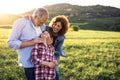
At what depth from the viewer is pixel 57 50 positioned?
6.57 m

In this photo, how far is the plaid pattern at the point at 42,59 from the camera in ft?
18.3

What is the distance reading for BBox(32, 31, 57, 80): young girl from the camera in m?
5.57

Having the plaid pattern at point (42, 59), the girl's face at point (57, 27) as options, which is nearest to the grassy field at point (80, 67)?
the girl's face at point (57, 27)

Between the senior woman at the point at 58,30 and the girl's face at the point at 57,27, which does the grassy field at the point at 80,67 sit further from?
the girl's face at the point at 57,27

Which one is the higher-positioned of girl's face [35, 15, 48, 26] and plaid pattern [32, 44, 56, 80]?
girl's face [35, 15, 48, 26]

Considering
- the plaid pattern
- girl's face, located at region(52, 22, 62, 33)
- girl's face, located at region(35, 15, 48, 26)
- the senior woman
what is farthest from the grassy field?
girl's face, located at region(35, 15, 48, 26)

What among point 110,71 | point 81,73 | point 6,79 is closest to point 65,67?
point 81,73

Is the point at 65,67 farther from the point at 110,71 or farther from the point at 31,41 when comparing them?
the point at 31,41

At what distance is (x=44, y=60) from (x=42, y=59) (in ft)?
0.13

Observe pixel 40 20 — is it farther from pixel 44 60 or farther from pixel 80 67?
pixel 80 67

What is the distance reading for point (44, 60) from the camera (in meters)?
5.62

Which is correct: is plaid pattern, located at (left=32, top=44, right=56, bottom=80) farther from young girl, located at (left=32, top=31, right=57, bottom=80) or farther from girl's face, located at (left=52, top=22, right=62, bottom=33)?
girl's face, located at (left=52, top=22, right=62, bottom=33)

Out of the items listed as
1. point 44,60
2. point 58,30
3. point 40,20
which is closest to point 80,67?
point 58,30

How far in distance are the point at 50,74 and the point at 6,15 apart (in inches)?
2740
